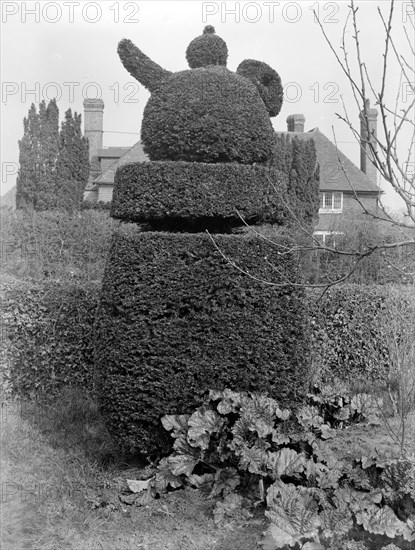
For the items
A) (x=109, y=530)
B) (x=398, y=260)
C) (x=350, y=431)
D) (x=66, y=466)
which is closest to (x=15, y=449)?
(x=66, y=466)

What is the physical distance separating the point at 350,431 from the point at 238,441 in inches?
70.4

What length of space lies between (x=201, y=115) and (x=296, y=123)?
1125 inches

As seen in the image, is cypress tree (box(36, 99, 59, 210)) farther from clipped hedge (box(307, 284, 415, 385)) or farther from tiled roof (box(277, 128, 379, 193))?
clipped hedge (box(307, 284, 415, 385))

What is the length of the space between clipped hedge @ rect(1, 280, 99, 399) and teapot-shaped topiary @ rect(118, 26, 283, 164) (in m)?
3.01

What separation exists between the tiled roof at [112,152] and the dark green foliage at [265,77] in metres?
23.9

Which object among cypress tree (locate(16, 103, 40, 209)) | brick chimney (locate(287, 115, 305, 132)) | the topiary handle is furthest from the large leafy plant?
brick chimney (locate(287, 115, 305, 132))

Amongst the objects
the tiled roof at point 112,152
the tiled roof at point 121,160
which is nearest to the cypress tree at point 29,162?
the tiled roof at point 121,160

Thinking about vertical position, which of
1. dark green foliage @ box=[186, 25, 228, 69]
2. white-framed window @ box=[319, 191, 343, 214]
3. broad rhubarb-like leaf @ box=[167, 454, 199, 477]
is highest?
dark green foliage @ box=[186, 25, 228, 69]

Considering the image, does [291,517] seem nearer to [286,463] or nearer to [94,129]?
[286,463]

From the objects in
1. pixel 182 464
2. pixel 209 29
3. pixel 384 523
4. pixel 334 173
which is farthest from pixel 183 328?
pixel 334 173

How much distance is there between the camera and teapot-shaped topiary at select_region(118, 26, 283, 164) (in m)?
5.14

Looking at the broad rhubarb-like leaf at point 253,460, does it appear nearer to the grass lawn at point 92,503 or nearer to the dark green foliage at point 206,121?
the grass lawn at point 92,503

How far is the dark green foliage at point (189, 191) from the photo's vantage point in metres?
4.91

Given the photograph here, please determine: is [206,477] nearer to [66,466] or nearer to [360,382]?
[66,466]
